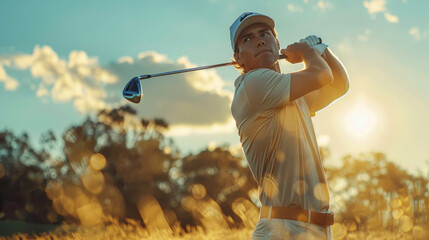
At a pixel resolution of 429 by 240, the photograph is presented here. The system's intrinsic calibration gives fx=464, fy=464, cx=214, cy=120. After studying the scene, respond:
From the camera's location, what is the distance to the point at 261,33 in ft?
12.4

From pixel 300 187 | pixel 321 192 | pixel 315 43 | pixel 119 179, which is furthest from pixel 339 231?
pixel 119 179

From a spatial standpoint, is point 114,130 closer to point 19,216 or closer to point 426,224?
point 19,216

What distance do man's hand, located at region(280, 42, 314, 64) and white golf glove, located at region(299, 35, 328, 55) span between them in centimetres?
18

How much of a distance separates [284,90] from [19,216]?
44.5m

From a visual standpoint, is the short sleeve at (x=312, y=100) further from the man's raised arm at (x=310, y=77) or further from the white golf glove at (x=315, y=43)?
the man's raised arm at (x=310, y=77)

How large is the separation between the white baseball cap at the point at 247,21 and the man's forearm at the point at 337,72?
55cm

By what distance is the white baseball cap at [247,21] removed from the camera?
149 inches

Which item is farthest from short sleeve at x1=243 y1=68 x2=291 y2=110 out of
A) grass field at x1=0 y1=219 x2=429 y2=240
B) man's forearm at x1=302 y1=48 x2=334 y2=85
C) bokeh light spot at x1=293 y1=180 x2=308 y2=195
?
grass field at x1=0 y1=219 x2=429 y2=240

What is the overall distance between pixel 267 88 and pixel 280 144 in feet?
1.29

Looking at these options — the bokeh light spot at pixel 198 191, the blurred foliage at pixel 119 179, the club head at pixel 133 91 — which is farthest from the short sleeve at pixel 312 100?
the bokeh light spot at pixel 198 191

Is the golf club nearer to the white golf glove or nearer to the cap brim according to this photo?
the cap brim

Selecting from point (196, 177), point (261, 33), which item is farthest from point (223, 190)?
point (261, 33)

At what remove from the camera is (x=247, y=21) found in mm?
3771

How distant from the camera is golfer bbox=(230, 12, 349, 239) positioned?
306 centimetres
